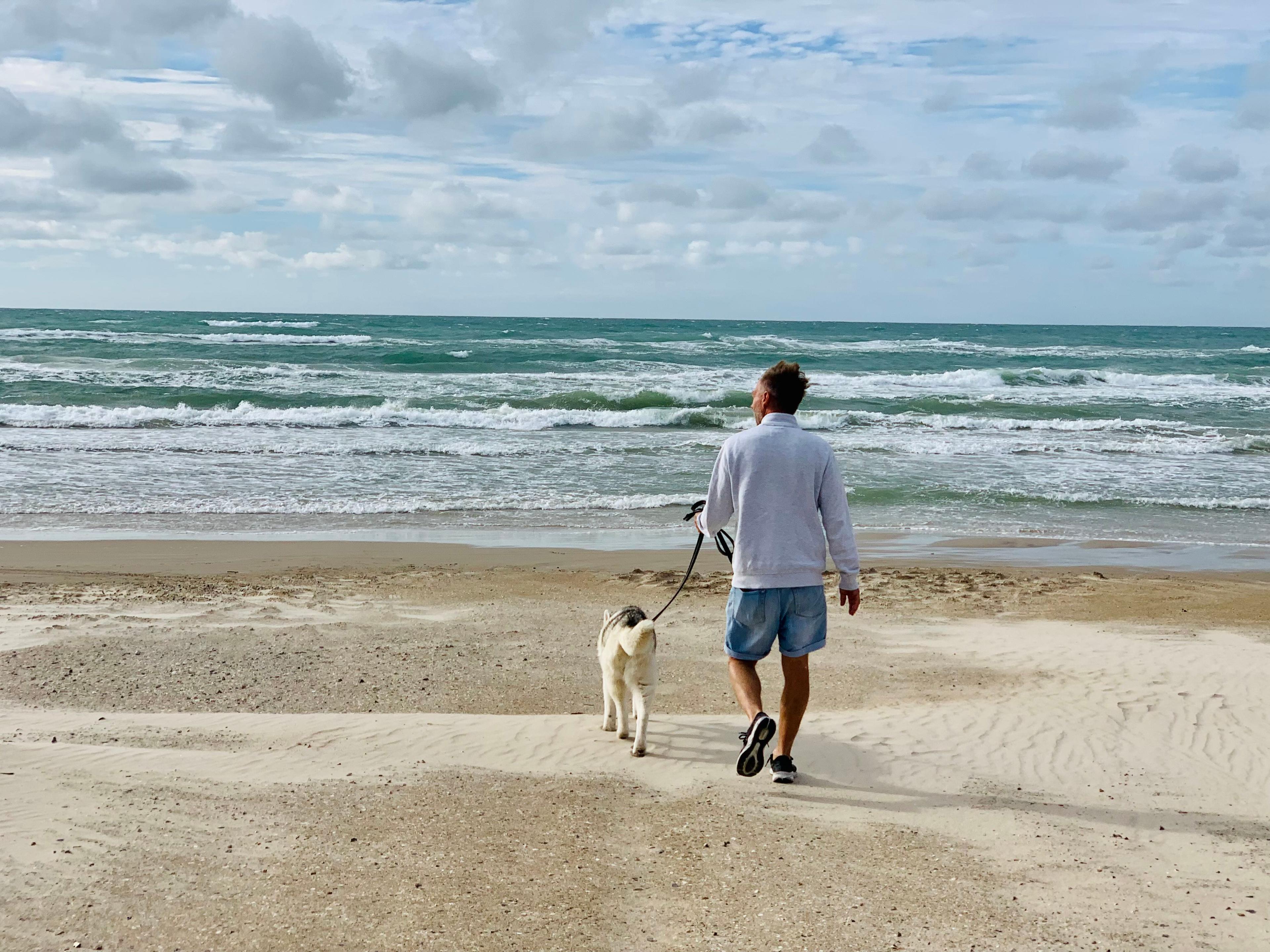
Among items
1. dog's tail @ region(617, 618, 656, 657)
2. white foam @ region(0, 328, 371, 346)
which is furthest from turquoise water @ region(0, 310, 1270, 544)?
dog's tail @ region(617, 618, 656, 657)

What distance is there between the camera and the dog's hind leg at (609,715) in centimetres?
510

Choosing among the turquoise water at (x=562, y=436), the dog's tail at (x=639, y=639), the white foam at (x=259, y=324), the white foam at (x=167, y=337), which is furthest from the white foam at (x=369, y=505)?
the white foam at (x=259, y=324)

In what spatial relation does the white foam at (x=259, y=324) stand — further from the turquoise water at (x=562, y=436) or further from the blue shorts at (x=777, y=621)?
the blue shorts at (x=777, y=621)

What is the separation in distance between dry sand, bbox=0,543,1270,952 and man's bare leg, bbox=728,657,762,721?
15.8 inches

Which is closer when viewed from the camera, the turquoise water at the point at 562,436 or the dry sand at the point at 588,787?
the dry sand at the point at 588,787

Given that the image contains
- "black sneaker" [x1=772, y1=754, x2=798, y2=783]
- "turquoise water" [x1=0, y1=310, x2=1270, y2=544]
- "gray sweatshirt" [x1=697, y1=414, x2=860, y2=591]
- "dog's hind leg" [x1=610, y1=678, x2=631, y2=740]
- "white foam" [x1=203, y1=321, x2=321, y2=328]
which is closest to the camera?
"gray sweatshirt" [x1=697, y1=414, x2=860, y2=591]

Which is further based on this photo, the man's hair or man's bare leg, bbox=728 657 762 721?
man's bare leg, bbox=728 657 762 721

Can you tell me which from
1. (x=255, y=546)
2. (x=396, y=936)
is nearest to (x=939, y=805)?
(x=396, y=936)

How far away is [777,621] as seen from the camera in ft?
13.5

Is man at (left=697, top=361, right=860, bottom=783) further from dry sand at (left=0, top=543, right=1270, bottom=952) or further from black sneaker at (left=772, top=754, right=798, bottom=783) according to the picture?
dry sand at (left=0, top=543, right=1270, bottom=952)

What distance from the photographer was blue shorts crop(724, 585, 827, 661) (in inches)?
161

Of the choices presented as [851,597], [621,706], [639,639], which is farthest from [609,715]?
[851,597]

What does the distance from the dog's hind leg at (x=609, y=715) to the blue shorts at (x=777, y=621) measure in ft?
3.57

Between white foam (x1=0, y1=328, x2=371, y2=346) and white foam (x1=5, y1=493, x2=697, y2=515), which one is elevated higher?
white foam (x1=0, y1=328, x2=371, y2=346)
